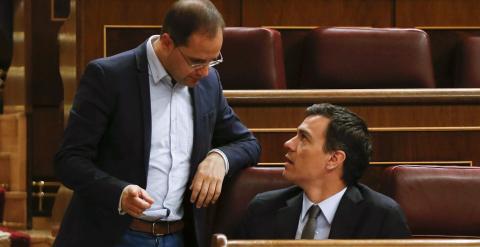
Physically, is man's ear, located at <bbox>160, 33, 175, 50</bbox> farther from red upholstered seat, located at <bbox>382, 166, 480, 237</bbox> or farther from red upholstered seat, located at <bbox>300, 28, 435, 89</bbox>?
red upholstered seat, located at <bbox>300, 28, 435, 89</bbox>

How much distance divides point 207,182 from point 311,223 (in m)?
0.10

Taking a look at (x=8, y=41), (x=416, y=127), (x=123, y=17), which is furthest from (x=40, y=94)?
(x=416, y=127)

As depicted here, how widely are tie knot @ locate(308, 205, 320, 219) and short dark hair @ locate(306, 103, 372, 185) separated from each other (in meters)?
0.04

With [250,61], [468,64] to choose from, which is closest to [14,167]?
[250,61]

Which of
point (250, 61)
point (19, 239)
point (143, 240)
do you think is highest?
point (250, 61)

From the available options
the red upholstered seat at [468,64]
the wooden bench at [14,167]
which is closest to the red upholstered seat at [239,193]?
the red upholstered seat at [468,64]

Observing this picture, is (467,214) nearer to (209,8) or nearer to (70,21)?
(209,8)

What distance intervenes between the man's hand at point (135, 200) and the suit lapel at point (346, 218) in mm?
166

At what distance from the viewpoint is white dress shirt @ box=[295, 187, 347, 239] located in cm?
81

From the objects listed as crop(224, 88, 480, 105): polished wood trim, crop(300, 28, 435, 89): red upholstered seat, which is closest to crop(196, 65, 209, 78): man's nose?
crop(224, 88, 480, 105): polished wood trim

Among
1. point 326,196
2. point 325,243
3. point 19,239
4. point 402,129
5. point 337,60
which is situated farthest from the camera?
point 19,239

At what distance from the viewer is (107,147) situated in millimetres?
794

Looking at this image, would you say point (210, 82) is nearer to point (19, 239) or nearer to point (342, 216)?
point (342, 216)

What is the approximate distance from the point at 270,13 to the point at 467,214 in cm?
56
